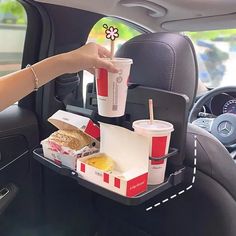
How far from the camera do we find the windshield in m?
2.38

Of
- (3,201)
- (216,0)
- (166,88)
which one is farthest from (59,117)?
(216,0)

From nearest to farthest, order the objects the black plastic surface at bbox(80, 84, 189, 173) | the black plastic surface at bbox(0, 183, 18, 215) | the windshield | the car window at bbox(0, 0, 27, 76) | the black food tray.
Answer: the black food tray
the black plastic surface at bbox(80, 84, 189, 173)
the black plastic surface at bbox(0, 183, 18, 215)
the car window at bbox(0, 0, 27, 76)
the windshield

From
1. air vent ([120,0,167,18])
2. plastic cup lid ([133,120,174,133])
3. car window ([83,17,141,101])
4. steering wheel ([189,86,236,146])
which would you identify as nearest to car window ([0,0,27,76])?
car window ([83,17,141,101])

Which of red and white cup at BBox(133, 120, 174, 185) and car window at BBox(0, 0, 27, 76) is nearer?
red and white cup at BBox(133, 120, 174, 185)

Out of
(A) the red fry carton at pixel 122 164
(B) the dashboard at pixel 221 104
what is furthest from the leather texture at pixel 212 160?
(B) the dashboard at pixel 221 104

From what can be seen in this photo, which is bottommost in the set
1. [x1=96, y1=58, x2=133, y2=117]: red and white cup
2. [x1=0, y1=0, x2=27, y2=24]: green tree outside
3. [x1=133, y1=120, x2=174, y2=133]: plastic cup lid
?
[x1=133, y1=120, x2=174, y2=133]: plastic cup lid

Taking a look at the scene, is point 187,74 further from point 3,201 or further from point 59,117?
point 3,201

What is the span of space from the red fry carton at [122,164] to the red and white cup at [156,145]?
36 millimetres

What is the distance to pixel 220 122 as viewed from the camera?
1.91m

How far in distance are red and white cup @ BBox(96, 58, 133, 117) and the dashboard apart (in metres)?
1.05

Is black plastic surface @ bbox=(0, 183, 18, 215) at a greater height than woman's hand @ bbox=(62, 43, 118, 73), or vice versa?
woman's hand @ bbox=(62, 43, 118, 73)

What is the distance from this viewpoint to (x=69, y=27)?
1792 mm

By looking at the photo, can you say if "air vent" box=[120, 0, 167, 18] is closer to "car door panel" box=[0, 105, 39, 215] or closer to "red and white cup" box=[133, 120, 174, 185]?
"car door panel" box=[0, 105, 39, 215]

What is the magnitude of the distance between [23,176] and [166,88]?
808 millimetres
